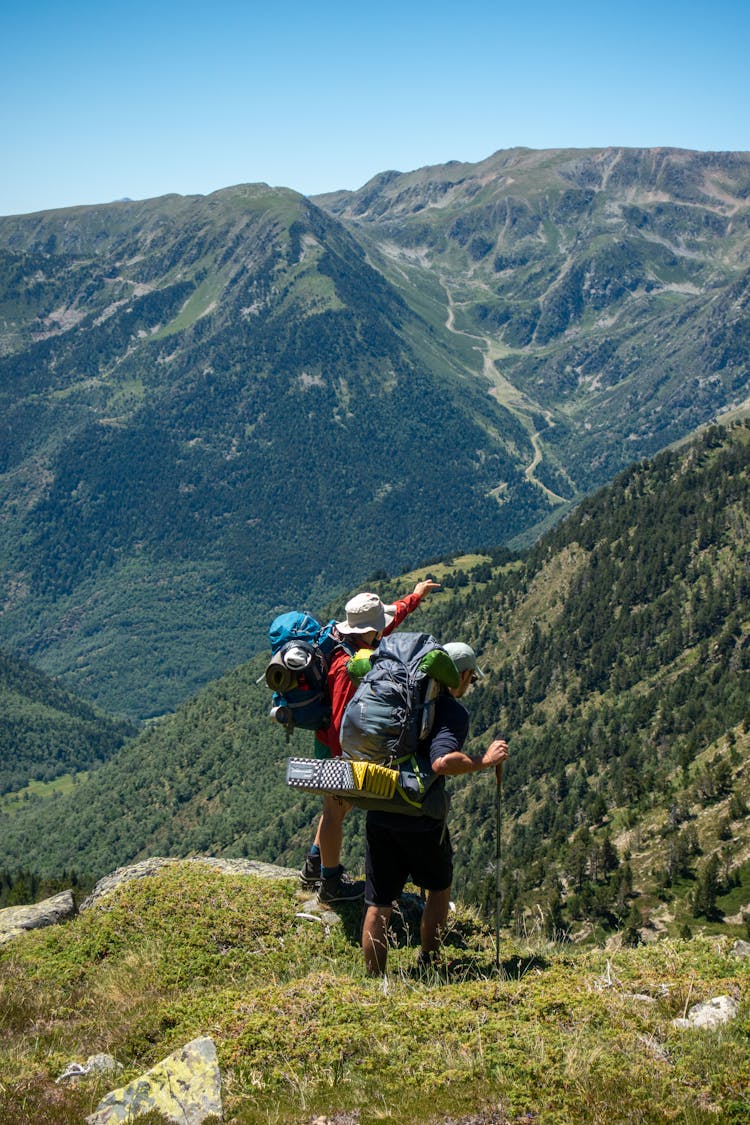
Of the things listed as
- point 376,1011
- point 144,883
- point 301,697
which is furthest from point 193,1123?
point 144,883

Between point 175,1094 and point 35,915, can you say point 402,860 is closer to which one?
point 175,1094

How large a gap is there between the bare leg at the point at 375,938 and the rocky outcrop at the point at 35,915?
381 inches

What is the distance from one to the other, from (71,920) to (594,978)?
41.2 ft

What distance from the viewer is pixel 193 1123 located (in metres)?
11.5

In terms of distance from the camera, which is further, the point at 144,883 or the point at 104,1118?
the point at 144,883


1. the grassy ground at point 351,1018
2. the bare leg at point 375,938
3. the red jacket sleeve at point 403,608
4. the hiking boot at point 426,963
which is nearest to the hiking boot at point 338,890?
the grassy ground at point 351,1018

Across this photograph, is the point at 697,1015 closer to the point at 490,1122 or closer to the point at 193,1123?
the point at 490,1122

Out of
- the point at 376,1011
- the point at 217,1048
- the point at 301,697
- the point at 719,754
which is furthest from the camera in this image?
the point at 719,754

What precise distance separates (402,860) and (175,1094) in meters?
5.65

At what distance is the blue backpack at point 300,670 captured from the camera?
1861 cm

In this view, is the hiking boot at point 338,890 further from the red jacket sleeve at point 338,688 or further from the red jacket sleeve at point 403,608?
the red jacket sleeve at point 403,608

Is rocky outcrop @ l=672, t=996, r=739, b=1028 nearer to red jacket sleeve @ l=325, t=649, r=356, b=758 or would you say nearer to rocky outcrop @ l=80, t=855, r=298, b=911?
red jacket sleeve @ l=325, t=649, r=356, b=758

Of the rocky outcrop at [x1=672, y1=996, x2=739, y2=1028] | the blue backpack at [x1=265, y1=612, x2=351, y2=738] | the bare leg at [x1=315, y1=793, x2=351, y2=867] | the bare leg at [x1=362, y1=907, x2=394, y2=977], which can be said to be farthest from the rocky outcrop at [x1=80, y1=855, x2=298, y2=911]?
the rocky outcrop at [x1=672, y1=996, x2=739, y2=1028]

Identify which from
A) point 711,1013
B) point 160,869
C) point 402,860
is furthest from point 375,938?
point 160,869
